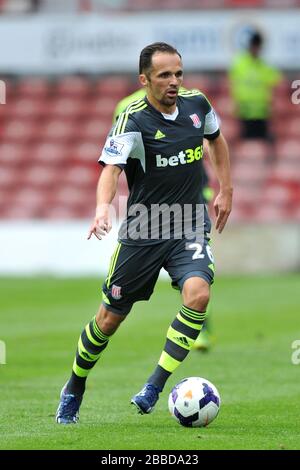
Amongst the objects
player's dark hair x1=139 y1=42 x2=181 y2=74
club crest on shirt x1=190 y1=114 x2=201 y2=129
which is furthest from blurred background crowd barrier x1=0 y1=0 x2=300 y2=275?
player's dark hair x1=139 y1=42 x2=181 y2=74

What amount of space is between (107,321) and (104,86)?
1802 cm

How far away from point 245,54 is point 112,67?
2928mm

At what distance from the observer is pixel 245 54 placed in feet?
73.6

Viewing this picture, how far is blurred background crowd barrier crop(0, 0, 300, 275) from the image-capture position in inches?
902

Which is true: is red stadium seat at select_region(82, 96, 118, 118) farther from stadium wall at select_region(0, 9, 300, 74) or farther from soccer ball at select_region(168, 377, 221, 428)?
soccer ball at select_region(168, 377, 221, 428)

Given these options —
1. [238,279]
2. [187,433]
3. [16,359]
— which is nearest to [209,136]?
[187,433]

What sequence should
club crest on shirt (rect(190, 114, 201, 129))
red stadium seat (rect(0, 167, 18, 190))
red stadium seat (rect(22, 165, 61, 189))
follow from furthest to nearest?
red stadium seat (rect(0, 167, 18, 190)) < red stadium seat (rect(22, 165, 61, 189)) < club crest on shirt (rect(190, 114, 201, 129))

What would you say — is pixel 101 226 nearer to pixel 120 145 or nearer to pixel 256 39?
pixel 120 145

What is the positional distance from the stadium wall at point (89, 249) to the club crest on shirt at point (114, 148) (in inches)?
470

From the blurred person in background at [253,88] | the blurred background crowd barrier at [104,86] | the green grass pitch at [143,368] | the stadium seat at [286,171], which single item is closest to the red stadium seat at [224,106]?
the blurred background crowd barrier at [104,86]

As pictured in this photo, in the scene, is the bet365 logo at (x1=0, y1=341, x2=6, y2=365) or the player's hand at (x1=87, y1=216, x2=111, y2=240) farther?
the bet365 logo at (x1=0, y1=341, x2=6, y2=365)

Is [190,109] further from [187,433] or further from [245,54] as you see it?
[245,54]

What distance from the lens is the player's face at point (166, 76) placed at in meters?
7.91

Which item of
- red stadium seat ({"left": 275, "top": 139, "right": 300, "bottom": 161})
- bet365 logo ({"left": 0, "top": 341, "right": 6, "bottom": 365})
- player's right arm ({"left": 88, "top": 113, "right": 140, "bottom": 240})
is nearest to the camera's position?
player's right arm ({"left": 88, "top": 113, "right": 140, "bottom": 240})
